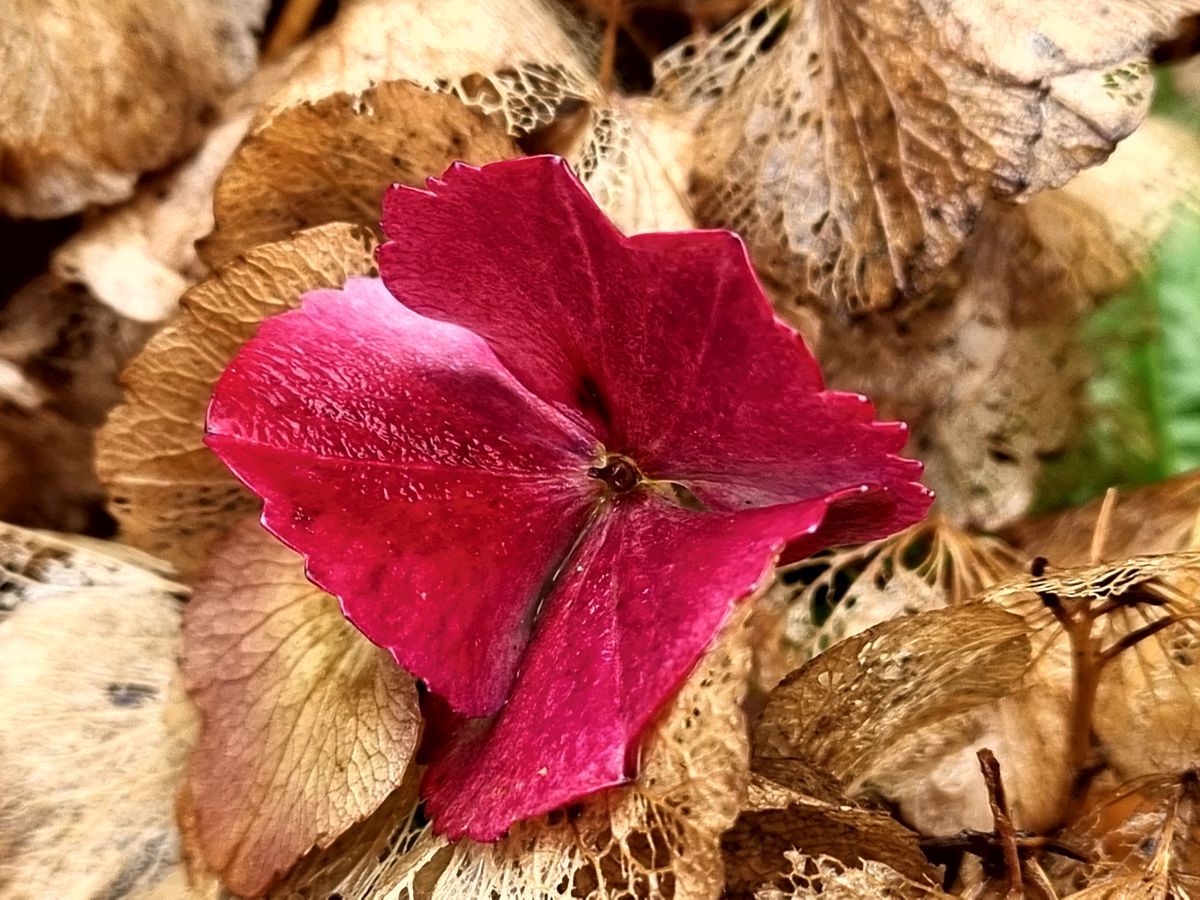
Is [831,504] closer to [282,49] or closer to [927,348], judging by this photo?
[927,348]

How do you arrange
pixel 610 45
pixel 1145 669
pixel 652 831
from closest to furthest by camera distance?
1. pixel 652 831
2. pixel 1145 669
3. pixel 610 45

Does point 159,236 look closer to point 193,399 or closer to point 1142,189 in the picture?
point 193,399

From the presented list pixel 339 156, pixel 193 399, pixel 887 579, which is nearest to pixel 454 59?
pixel 339 156

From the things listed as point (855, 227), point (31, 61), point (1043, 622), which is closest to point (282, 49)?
point (31, 61)

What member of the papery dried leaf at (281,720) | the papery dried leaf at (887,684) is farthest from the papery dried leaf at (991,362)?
the papery dried leaf at (281,720)

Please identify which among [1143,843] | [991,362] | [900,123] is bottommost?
[1143,843]

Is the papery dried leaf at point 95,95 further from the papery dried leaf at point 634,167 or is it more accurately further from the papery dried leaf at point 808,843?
the papery dried leaf at point 808,843

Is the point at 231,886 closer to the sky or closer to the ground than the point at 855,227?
closer to the ground
